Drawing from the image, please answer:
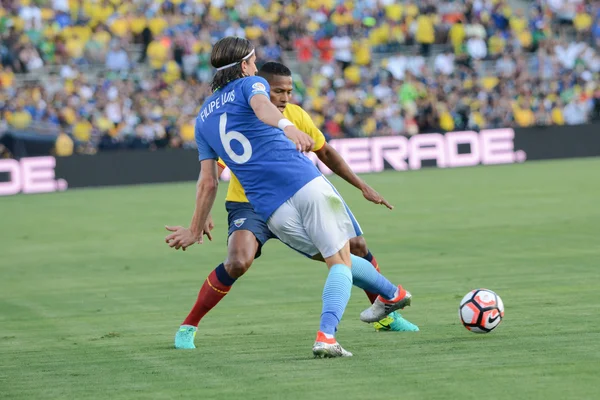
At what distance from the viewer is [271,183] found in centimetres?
718

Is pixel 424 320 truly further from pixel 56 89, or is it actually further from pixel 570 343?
pixel 56 89

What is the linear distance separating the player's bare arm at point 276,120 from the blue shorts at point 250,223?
120 cm

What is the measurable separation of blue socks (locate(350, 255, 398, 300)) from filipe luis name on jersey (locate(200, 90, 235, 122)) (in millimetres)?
1268

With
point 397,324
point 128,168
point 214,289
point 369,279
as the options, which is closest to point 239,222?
point 214,289

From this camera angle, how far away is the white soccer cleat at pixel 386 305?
7652 millimetres

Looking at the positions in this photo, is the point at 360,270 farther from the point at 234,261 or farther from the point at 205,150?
the point at 205,150

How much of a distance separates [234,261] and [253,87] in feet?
4.36

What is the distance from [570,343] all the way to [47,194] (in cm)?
2158

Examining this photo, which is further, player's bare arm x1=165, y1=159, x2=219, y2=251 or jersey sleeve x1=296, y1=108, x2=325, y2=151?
jersey sleeve x1=296, y1=108, x2=325, y2=151

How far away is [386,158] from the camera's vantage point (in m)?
30.4

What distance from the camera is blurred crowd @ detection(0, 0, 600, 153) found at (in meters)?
30.2

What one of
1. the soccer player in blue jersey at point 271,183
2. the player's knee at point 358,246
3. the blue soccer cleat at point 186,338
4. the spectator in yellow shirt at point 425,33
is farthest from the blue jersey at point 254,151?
the spectator in yellow shirt at point 425,33

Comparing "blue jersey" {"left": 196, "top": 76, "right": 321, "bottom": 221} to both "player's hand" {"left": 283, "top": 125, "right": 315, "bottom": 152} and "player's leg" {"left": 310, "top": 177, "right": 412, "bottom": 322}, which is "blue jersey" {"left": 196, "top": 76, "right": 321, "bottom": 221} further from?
"player's hand" {"left": 283, "top": 125, "right": 315, "bottom": 152}

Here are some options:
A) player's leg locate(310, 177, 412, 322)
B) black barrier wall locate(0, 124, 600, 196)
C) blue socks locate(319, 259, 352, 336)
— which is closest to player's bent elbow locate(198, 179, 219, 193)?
player's leg locate(310, 177, 412, 322)
